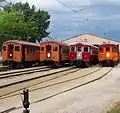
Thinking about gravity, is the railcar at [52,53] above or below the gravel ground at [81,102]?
above

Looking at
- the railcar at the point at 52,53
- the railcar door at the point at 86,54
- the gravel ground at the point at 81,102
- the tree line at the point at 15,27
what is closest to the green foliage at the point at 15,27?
the tree line at the point at 15,27

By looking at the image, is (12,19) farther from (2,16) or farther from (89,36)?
(89,36)

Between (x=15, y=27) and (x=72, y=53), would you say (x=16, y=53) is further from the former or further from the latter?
(x=15, y=27)

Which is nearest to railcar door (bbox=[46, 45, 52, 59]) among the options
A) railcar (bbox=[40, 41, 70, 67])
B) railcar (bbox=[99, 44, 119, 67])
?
railcar (bbox=[40, 41, 70, 67])

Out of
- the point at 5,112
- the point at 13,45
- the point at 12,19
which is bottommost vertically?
the point at 5,112

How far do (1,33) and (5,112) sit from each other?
69741 mm

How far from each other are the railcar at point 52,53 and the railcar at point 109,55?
16.4ft

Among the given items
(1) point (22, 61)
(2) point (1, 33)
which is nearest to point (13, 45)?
(1) point (22, 61)

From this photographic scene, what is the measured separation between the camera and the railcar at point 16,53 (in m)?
46.5

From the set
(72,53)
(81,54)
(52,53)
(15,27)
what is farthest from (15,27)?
(52,53)

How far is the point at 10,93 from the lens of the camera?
2130 cm

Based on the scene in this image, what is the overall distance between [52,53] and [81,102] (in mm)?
31118

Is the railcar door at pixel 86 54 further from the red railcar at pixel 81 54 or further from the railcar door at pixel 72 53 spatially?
the railcar door at pixel 72 53

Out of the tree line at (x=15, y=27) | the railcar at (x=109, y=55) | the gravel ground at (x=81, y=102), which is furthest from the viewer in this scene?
the tree line at (x=15, y=27)
